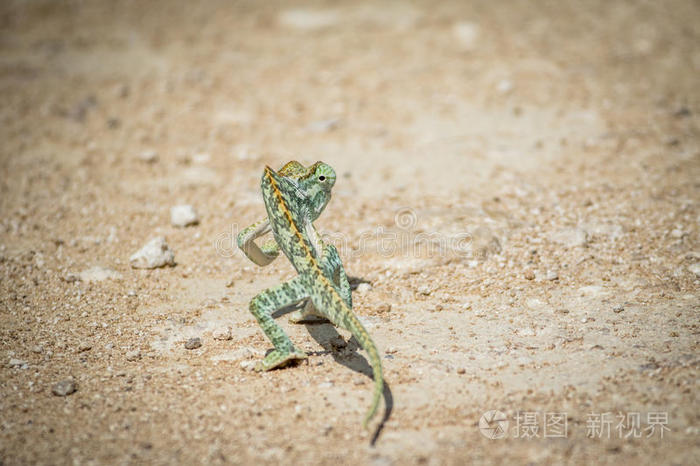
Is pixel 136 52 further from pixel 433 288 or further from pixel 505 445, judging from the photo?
pixel 505 445

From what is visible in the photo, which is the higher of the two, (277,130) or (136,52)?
(136,52)

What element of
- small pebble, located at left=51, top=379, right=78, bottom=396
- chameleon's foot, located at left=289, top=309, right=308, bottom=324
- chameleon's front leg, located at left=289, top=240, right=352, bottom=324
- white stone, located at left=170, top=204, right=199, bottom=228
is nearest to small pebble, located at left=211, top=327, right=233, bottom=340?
chameleon's foot, located at left=289, top=309, right=308, bottom=324

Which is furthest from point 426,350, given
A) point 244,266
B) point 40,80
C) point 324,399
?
point 40,80

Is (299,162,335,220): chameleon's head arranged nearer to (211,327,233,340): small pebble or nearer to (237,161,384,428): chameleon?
(237,161,384,428): chameleon

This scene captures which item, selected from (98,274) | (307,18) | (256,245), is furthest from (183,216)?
(307,18)

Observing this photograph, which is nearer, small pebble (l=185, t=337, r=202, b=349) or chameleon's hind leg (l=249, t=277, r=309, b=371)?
chameleon's hind leg (l=249, t=277, r=309, b=371)

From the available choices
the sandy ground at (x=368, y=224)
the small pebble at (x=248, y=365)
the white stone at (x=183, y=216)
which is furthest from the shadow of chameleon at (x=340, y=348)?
the white stone at (x=183, y=216)

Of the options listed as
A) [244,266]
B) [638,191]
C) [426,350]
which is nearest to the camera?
[426,350]
